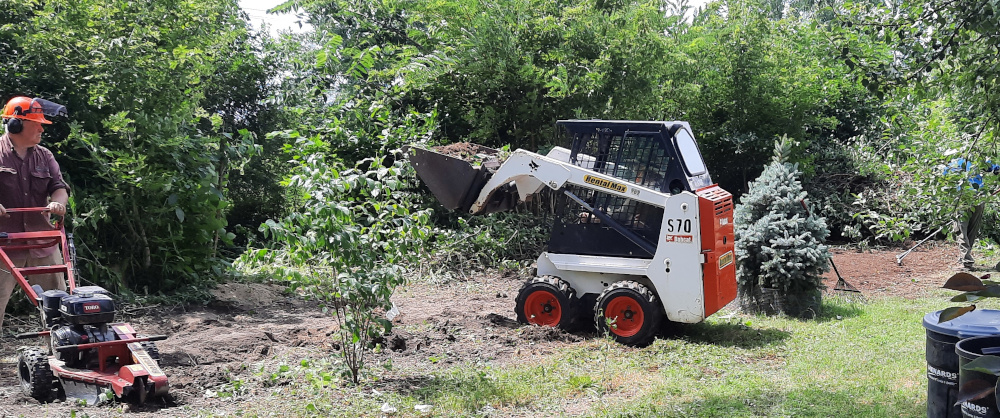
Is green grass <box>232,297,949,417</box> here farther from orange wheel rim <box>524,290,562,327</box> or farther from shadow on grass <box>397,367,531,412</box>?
orange wheel rim <box>524,290,562,327</box>

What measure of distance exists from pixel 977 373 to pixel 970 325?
1226 millimetres

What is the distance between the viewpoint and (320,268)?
6062 millimetres

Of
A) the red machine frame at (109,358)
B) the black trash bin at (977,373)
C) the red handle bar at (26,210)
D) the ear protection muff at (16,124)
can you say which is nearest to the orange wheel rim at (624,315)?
the black trash bin at (977,373)

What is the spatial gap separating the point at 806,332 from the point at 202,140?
6729 mm

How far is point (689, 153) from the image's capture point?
7.42 m

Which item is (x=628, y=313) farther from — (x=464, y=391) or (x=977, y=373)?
(x=977, y=373)

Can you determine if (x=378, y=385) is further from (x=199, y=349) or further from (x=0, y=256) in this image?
(x=0, y=256)

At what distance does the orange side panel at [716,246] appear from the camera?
692 cm

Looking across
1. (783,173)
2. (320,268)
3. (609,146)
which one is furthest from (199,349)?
(783,173)

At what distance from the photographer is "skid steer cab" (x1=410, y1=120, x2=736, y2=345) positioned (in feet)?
22.9

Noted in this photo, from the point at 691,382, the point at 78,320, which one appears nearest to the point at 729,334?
the point at 691,382

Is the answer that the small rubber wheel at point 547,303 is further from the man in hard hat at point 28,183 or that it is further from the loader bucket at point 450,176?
the man in hard hat at point 28,183

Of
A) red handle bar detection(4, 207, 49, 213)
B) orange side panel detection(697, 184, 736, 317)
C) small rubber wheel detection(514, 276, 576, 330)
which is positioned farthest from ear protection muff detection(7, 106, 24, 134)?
orange side panel detection(697, 184, 736, 317)

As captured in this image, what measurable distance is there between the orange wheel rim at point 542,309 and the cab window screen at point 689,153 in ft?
5.59
